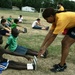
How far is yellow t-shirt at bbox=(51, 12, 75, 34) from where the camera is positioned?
18.0 feet

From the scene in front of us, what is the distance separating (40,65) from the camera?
6.98 metres

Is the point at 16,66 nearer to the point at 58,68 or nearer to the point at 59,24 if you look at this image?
the point at 58,68

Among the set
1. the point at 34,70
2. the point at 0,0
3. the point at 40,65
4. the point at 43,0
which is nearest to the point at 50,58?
the point at 40,65

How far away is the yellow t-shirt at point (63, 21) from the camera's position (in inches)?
216

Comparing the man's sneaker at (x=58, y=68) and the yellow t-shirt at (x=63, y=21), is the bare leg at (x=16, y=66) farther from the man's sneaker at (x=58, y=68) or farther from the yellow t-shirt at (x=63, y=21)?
the yellow t-shirt at (x=63, y=21)

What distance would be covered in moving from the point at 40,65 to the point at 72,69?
0.87 m

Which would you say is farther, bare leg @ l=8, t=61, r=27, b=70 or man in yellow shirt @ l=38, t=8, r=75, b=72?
bare leg @ l=8, t=61, r=27, b=70

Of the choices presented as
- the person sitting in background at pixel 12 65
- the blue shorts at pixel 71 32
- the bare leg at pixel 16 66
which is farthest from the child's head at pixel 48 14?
the bare leg at pixel 16 66

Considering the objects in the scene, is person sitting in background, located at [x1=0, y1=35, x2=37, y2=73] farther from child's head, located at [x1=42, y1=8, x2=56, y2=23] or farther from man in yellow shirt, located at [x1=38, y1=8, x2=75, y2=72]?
child's head, located at [x1=42, y1=8, x2=56, y2=23]

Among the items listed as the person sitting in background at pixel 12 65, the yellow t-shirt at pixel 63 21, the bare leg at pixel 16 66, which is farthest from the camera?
the bare leg at pixel 16 66

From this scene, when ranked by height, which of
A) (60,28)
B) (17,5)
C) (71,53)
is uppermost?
(60,28)

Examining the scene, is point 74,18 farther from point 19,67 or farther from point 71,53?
point 71,53

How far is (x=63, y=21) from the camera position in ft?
18.3

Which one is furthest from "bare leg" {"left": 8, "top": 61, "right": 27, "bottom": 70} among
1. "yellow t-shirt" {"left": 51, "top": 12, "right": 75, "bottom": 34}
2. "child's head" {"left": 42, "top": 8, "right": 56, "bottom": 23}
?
"child's head" {"left": 42, "top": 8, "right": 56, "bottom": 23}
